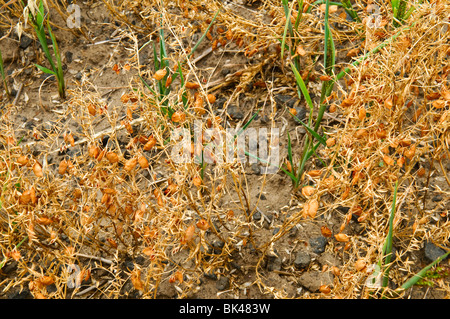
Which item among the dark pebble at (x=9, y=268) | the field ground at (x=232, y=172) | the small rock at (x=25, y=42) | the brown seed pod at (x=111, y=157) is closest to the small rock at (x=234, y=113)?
the field ground at (x=232, y=172)

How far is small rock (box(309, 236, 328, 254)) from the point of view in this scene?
1792 mm

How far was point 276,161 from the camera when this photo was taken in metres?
2.02

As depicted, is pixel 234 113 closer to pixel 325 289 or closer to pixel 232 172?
pixel 232 172

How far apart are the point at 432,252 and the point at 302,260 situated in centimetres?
51

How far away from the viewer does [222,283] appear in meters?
1.76

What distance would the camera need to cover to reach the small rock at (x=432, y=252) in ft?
5.64

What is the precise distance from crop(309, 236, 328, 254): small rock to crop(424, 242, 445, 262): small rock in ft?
1.27

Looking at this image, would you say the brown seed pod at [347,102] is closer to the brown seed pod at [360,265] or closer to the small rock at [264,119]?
the brown seed pod at [360,265]

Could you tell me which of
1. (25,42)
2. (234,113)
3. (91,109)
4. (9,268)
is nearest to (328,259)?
(234,113)

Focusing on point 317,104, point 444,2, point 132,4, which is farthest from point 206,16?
point 444,2

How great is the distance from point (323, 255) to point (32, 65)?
193 centimetres

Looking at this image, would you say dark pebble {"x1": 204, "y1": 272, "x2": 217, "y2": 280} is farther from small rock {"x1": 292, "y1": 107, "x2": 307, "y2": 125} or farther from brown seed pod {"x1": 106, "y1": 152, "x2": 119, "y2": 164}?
small rock {"x1": 292, "y1": 107, "x2": 307, "y2": 125}
